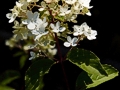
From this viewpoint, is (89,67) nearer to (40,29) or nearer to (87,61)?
(87,61)

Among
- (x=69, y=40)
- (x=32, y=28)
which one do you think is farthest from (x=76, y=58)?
(x=32, y=28)

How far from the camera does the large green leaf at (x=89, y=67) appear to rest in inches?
38.9

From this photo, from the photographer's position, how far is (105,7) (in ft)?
9.34

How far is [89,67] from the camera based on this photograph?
39.2 inches

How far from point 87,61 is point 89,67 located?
23 millimetres

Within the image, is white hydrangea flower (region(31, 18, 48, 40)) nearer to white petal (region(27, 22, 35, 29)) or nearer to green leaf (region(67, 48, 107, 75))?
white petal (region(27, 22, 35, 29))

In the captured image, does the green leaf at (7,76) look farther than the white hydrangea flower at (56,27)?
Yes

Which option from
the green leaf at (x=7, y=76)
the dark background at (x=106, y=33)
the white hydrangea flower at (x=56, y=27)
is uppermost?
the dark background at (x=106, y=33)

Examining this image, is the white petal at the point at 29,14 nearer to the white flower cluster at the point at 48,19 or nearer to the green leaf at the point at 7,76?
the white flower cluster at the point at 48,19

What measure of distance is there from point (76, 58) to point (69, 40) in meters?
0.06

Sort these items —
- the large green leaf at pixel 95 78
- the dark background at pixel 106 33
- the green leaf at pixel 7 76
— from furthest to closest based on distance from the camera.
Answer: the dark background at pixel 106 33, the green leaf at pixel 7 76, the large green leaf at pixel 95 78

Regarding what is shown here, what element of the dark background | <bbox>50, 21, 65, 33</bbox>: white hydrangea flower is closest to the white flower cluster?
<bbox>50, 21, 65, 33</bbox>: white hydrangea flower

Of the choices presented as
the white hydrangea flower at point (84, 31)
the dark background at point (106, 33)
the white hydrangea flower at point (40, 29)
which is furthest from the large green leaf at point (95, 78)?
the dark background at point (106, 33)

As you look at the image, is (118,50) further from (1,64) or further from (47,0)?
(47,0)
